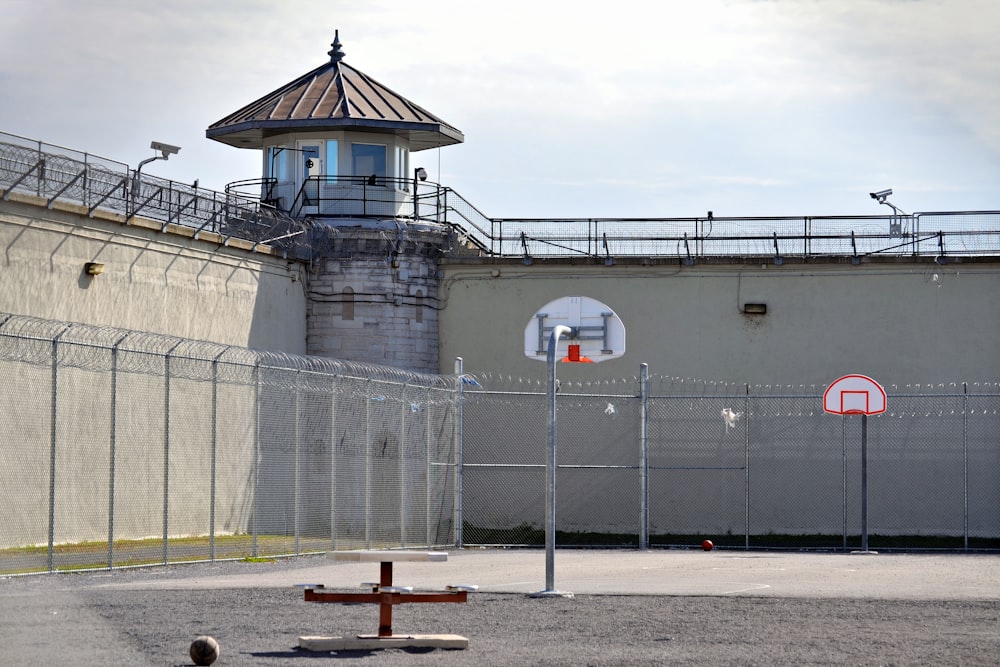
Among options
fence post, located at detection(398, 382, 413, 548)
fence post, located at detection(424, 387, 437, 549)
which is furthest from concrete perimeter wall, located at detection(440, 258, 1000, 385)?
fence post, located at detection(398, 382, 413, 548)

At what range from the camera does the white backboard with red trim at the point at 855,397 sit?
23078mm

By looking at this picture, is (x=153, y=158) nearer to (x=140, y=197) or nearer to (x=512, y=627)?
(x=140, y=197)

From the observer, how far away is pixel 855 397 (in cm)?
2320

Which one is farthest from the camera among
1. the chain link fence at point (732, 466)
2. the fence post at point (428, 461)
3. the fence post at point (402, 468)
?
the chain link fence at point (732, 466)

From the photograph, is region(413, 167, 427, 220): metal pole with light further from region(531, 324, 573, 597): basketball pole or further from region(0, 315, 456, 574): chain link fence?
region(531, 324, 573, 597): basketball pole

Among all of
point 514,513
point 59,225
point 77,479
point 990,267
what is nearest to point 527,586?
point 77,479

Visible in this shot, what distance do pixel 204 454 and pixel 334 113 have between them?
9.62 meters

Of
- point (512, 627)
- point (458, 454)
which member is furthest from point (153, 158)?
point (512, 627)

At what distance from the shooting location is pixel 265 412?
21203 mm

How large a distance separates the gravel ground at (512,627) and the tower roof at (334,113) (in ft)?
51.6

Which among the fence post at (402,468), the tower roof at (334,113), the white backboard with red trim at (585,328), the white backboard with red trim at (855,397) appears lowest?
the fence post at (402,468)

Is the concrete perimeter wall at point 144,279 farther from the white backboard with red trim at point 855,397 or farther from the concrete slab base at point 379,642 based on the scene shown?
the concrete slab base at point 379,642

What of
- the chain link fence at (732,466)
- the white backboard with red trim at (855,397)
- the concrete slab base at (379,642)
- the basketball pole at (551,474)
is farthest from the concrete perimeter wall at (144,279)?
the concrete slab base at (379,642)

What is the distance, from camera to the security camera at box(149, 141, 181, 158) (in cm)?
2252
